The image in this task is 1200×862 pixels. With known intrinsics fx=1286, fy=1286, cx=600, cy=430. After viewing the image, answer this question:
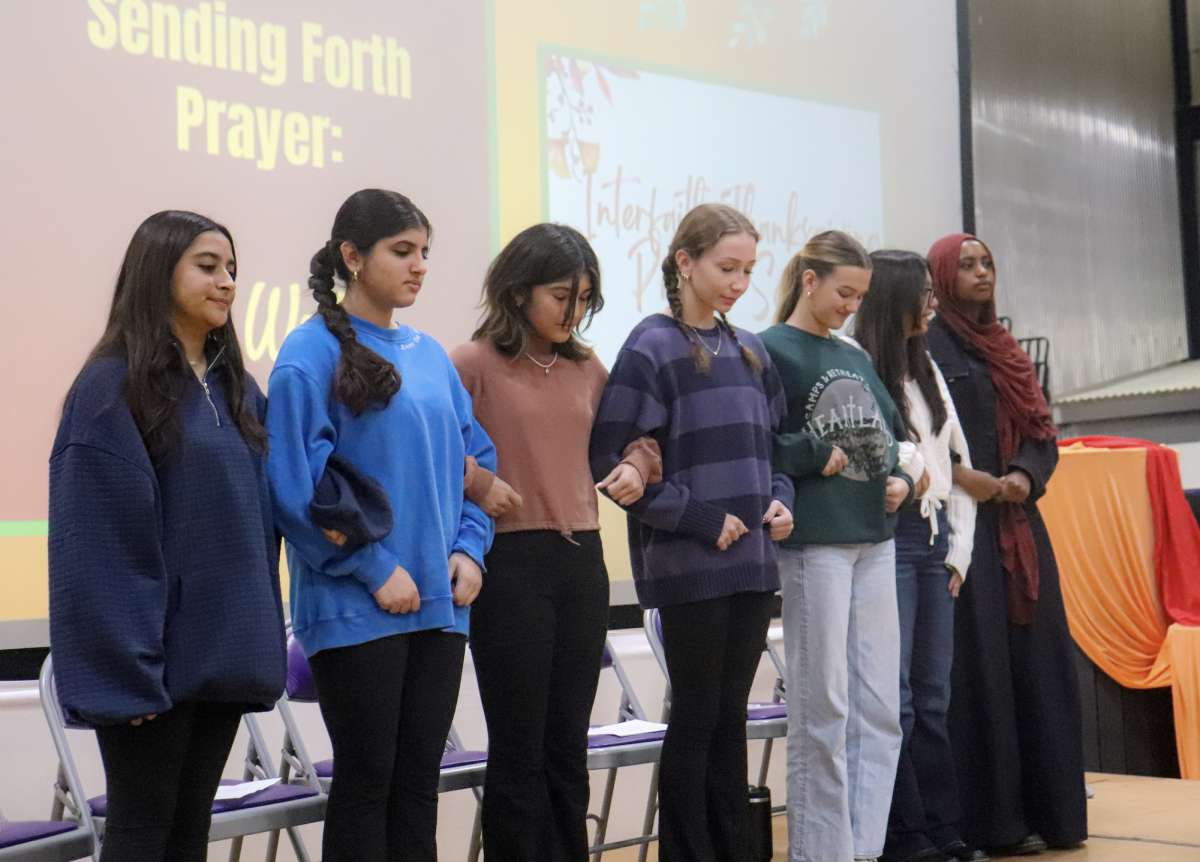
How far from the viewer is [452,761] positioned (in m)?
2.46

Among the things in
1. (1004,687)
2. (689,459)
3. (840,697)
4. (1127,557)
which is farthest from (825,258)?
(1127,557)

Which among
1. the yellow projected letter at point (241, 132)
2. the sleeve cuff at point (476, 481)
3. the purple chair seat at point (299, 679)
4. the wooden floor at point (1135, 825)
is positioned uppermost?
the yellow projected letter at point (241, 132)

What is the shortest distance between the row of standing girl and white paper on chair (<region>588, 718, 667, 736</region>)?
0.34 metres

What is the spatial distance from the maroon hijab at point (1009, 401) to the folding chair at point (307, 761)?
1357 millimetres

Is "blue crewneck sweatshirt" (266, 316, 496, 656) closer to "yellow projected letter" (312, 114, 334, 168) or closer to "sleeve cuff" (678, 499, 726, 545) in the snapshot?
"sleeve cuff" (678, 499, 726, 545)

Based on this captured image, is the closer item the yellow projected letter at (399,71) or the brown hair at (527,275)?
the brown hair at (527,275)

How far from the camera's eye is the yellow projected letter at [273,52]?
9.78ft

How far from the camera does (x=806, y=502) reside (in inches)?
101

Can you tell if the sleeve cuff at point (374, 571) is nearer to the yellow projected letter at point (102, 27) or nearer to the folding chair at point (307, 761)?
the folding chair at point (307, 761)

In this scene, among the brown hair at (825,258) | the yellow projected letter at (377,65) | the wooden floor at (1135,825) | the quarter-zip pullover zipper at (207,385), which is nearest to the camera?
the quarter-zip pullover zipper at (207,385)

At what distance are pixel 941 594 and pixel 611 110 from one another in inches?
66.6

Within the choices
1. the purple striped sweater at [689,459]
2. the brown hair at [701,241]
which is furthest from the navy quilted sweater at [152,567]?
the brown hair at [701,241]

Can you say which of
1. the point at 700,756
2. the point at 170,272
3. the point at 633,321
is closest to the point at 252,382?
the point at 170,272

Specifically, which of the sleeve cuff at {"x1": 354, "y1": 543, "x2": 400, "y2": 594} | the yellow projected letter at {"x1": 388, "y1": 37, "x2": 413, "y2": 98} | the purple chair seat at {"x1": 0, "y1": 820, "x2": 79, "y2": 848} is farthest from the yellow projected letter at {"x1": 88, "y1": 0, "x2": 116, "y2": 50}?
the purple chair seat at {"x1": 0, "y1": 820, "x2": 79, "y2": 848}
